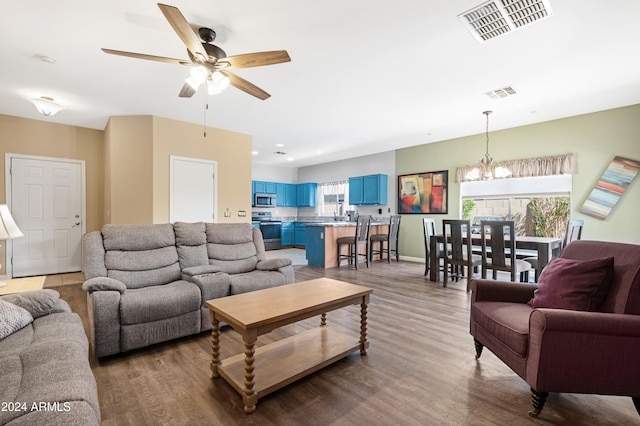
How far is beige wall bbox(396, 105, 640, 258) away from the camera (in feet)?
14.0

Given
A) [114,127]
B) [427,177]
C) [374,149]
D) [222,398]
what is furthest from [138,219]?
[427,177]

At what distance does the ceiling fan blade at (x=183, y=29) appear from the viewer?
1802mm

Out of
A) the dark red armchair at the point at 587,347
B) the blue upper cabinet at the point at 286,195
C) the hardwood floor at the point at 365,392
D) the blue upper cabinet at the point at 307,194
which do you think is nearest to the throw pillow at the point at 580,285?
the dark red armchair at the point at 587,347

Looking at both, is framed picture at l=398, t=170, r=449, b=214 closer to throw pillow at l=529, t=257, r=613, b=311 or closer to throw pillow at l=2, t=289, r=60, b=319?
throw pillow at l=529, t=257, r=613, b=311

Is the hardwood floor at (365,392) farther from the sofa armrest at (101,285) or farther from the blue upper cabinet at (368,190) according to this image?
the blue upper cabinet at (368,190)

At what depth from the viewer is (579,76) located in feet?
11.2

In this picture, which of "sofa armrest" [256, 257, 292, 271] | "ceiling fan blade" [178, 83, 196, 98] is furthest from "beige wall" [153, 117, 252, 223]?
"sofa armrest" [256, 257, 292, 271]

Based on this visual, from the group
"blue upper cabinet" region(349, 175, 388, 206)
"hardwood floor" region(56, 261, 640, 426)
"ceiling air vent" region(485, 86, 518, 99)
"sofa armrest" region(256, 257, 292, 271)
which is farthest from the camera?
"blue upper cabinet" region(349, 175, 388, 206)

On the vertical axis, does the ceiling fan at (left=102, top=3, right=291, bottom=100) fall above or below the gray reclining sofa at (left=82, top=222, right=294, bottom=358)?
above

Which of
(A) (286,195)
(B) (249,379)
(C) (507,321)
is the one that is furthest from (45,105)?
(A) (286,195)

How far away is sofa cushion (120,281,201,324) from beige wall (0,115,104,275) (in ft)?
13.0

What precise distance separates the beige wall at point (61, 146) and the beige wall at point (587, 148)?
7120 millimetres

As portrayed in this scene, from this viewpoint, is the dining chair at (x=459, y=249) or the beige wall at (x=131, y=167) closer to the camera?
the dining chair at (x=459, y=249)

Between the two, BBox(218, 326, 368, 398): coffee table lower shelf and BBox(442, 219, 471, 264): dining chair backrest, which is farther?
BBox(442, 219, 471, 264): dining chair backrest
